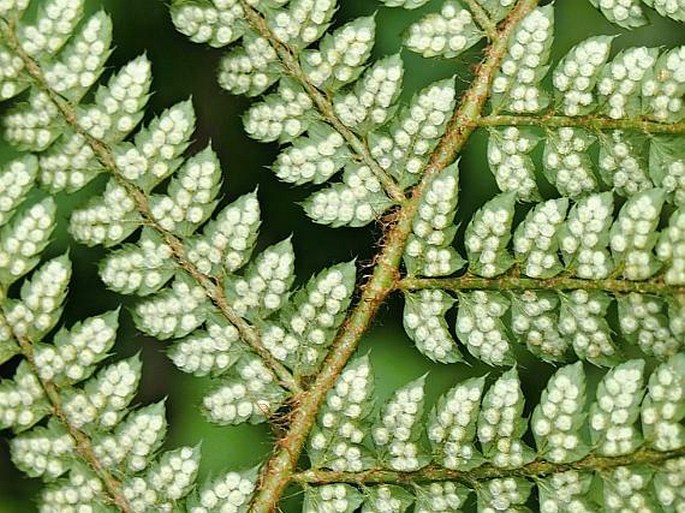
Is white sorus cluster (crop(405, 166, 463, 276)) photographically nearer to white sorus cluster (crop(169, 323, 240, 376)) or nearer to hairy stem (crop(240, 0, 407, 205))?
hairy stem (crop(240, 0, 407, 205))

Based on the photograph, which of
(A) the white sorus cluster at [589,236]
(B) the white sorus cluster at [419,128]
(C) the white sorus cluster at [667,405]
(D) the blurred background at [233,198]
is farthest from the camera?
(D) the blurred background at [233,198]

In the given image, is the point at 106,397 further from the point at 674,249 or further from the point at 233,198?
the point at 674,249

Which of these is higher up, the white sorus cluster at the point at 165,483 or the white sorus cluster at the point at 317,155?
the white sorus cluster at the point at 317,155

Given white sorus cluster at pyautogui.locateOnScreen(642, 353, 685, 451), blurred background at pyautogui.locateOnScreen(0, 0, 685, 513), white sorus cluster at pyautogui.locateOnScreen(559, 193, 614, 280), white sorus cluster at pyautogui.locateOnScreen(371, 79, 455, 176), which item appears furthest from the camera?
blurred background at pyautogui.locateOnScreen(0, 0, 685, 513)

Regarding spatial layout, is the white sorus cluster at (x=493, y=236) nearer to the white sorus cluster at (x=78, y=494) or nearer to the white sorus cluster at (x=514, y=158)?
the white sorus cluster at (x=514, y=158)

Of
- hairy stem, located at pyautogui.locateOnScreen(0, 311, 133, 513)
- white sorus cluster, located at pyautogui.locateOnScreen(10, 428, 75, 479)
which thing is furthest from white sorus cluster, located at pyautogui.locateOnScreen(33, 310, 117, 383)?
white sorus cluster, located at pyautogui.locateOnScreen(10, 428, 75, 479)

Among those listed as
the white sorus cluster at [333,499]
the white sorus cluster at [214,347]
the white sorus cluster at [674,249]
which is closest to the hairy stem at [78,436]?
the white sorus cluster at [214,347]

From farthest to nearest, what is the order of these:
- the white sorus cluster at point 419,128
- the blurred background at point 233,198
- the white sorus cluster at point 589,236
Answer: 1. the blurred background at point 233,198
2. the white sorus cluster at point 419,128
3. the white sorus cluster at point 589,236
